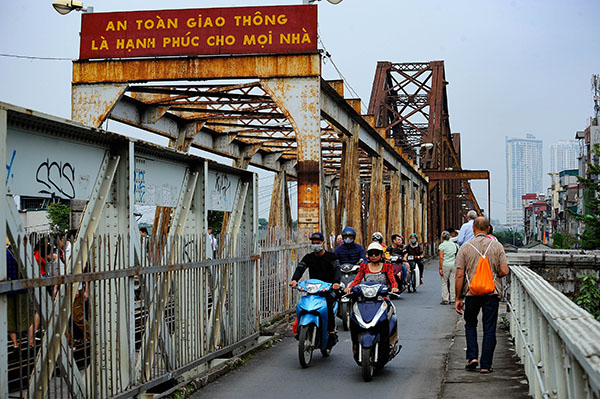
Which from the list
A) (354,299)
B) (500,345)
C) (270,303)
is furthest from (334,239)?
(354,299)

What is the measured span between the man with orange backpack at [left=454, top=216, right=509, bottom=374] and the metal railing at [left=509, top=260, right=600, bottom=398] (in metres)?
0.40

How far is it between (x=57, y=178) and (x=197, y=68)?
11.4 metres

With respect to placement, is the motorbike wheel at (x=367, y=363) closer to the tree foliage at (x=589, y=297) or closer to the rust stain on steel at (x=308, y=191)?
the tree foliage at (x=589, y=297)

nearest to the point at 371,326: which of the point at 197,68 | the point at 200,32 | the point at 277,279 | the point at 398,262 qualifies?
the point at 277,279

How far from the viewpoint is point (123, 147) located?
7086mm

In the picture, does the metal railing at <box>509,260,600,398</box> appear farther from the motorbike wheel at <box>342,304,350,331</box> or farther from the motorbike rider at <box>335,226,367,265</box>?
the motorbike wheel at <box>342,304,350,331</box>

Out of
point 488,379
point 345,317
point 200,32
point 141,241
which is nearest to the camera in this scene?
point 141,241

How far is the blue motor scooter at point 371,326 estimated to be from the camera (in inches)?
334

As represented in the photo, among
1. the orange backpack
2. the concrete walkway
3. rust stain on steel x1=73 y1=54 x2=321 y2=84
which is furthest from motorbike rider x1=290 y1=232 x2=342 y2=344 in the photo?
rust stain on steel x1=73 y1=54 x2=321 y2=84

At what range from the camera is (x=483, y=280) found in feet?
27.6

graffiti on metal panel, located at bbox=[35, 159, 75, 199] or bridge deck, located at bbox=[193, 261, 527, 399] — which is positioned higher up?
graffiti on metal panel, located at bbox=[35, 159, 75, 199]

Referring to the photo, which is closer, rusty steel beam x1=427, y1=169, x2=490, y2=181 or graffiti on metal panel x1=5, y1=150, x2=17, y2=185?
graffiti on metal panel x1=5, y1=150, x2=17, y2=185

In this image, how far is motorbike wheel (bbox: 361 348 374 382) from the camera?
8422mm

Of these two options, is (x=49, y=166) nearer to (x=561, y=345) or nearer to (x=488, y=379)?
(x=561, y=345)
